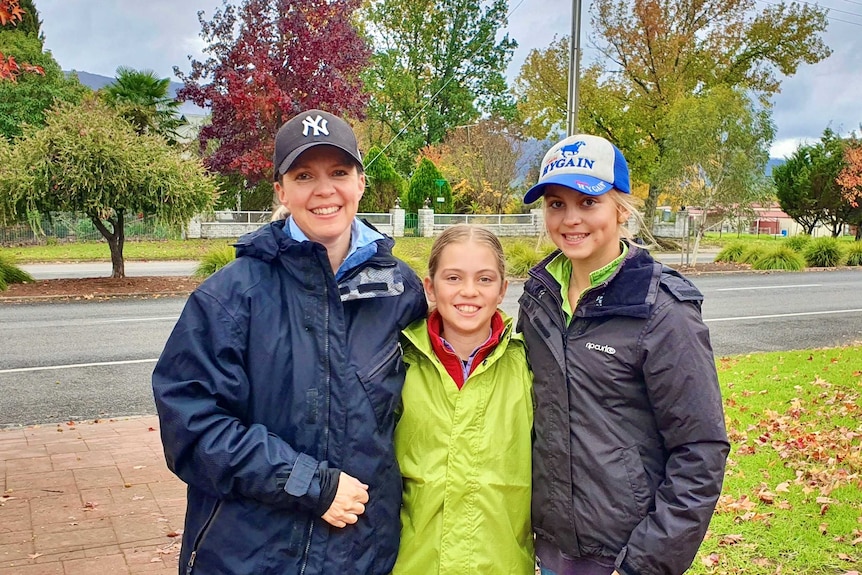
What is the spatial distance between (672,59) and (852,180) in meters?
10.8

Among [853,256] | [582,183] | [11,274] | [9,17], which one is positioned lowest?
[11,274]

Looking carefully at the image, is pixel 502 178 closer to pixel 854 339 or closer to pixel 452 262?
pixel 854 339

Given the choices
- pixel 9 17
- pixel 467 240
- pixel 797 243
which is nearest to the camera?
pixel 467 240

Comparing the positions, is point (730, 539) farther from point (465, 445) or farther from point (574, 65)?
point (574, 65)

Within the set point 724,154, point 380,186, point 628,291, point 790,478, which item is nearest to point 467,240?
point 628,291

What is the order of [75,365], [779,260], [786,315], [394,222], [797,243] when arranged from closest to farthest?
[75,365] < [786,315] < [779,260] < [797,243] < [394,222]

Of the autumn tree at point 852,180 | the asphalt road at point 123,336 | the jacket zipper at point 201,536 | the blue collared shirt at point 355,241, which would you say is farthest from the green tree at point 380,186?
the jacket zipper at point 201,536

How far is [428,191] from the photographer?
35.8 meters

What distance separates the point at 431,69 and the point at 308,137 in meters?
55.3

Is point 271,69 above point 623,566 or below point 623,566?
above

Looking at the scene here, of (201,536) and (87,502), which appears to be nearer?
(201,536)

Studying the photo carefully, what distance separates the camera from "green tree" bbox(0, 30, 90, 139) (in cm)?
3284

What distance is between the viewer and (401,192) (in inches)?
1478

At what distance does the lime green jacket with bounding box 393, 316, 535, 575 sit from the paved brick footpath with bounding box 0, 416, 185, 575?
2.14 meters
